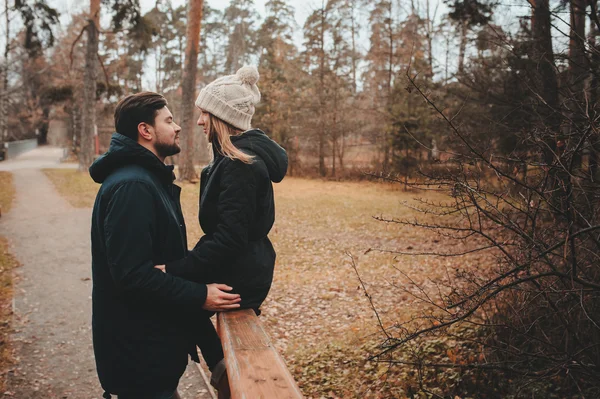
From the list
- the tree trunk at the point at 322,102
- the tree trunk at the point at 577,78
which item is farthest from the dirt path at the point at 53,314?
the tree trunk at the point at 322,102

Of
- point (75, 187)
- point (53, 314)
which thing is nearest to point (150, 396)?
point (53, 314)

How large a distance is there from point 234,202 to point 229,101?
63cm

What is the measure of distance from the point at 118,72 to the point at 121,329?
37911mm

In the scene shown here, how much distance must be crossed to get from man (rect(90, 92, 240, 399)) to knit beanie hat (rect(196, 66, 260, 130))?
10.1 inches

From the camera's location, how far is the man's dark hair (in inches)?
86.9

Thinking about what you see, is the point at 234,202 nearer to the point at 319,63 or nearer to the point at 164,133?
the point at 164,133

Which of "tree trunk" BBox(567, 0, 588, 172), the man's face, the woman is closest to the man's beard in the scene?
the man's face

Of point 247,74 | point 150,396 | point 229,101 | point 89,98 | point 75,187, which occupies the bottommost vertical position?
point 150,396

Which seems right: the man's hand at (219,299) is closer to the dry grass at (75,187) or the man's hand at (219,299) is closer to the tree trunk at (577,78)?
the tree trunk at (577,78)

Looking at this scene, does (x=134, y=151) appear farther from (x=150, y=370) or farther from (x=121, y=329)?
(x=150, y=370)

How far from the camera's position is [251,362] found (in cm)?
180

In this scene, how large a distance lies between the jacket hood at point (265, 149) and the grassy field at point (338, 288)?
36.8 inches

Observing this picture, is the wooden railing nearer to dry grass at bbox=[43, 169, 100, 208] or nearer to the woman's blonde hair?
the woman's blonde hair

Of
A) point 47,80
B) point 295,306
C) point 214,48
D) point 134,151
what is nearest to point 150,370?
point 134,151
